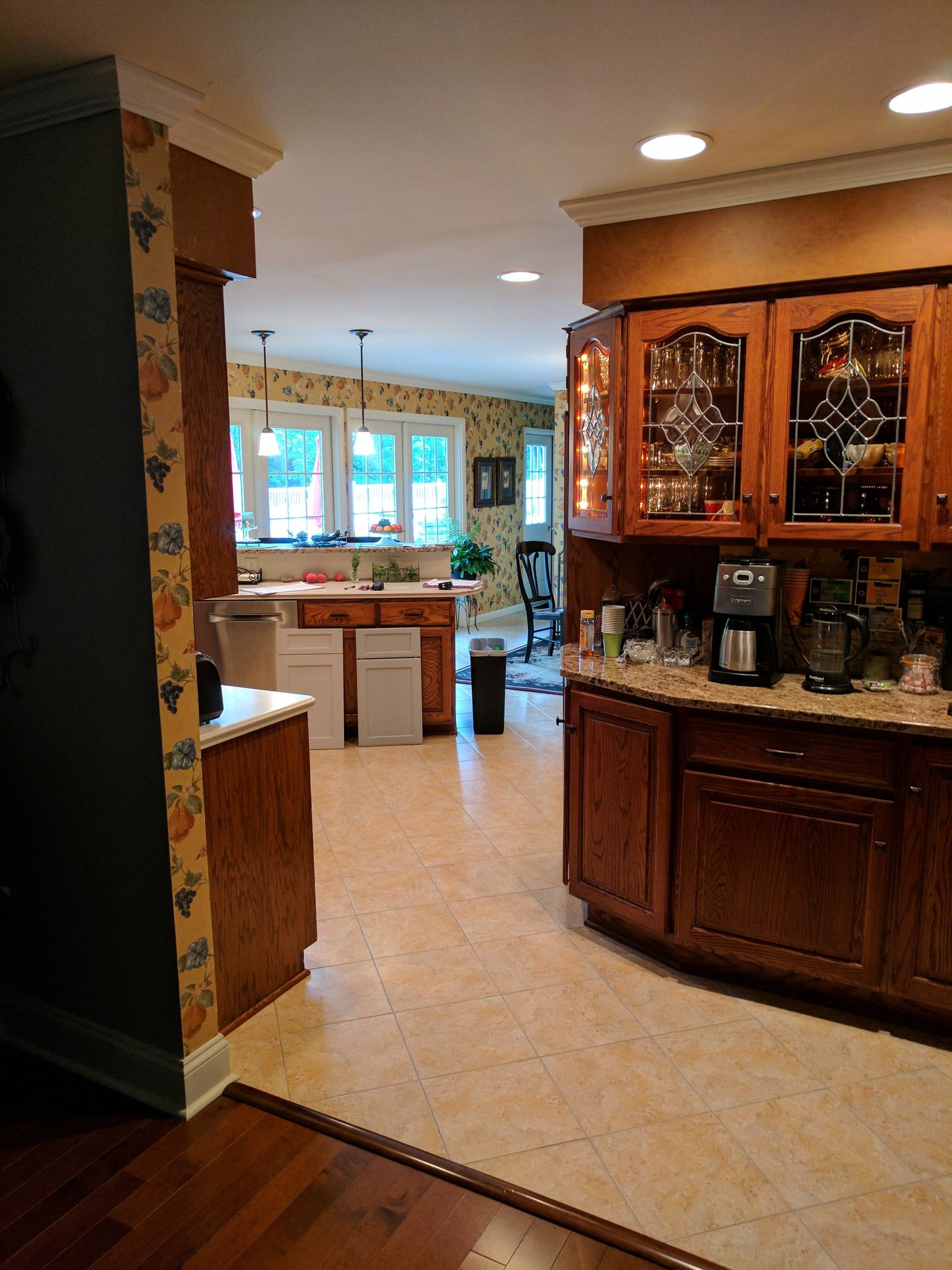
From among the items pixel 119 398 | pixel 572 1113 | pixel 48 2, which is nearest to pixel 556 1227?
pixel 572 1113

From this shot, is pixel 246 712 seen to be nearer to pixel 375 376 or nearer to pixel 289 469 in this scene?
pixel 289 469

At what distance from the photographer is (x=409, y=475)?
8.53 meters

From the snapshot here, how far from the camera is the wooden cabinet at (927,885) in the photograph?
232cm

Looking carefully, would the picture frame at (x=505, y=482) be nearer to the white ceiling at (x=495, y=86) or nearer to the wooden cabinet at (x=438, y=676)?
the wooden cabinet at (x=438, y=676)

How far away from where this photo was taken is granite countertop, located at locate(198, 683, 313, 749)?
2.31 metres

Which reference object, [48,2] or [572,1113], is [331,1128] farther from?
[48,2]

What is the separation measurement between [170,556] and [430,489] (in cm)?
690

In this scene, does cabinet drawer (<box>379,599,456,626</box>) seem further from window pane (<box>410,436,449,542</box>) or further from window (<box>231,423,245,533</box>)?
window pane (<box>410,436,449,542</box>)

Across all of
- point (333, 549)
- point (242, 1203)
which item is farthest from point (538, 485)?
point (242, 1203)

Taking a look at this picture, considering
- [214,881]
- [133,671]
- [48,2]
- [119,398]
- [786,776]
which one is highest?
[48,2]

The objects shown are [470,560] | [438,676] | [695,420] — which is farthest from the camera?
[470,560]

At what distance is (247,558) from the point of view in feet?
17.9

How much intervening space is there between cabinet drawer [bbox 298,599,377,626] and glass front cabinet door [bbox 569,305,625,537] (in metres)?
2.04

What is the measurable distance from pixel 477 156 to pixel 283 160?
0.55m
